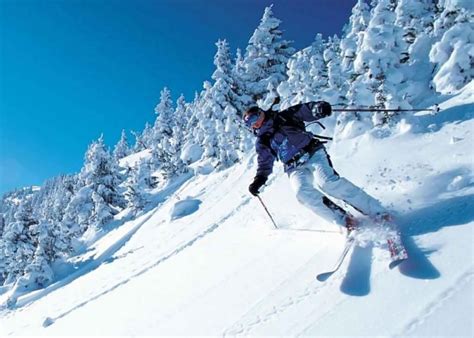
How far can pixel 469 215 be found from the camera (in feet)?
17.2

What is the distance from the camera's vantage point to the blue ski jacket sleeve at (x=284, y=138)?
642 centimetres

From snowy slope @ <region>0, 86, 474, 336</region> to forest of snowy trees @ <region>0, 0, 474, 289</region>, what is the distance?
9.92 ft

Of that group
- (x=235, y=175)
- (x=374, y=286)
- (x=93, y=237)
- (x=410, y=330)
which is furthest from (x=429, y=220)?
(x=93, y=237)

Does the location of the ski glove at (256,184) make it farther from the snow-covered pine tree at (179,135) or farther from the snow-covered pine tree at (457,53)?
the snow-covered pine tree at (179,135)

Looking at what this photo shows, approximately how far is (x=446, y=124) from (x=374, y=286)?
20.3ft

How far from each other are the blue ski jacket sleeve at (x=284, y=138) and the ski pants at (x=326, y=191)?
328 millimetres

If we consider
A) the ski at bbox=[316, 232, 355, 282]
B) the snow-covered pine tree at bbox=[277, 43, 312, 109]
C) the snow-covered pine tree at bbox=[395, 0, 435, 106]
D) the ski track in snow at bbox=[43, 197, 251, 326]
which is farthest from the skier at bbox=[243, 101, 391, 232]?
the snow-covered pine tree at bbox=[277, 43, 312, 109]

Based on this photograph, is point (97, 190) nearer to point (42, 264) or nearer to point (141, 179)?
point (141, 179)

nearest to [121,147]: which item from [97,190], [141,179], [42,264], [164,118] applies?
[164,118]

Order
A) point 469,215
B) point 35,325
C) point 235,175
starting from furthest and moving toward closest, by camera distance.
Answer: point 235,175 → point 35,325 → point 469,215

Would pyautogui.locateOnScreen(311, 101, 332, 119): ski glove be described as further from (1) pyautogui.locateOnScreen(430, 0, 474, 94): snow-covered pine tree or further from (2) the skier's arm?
(1) pyautogui.locateOnScreen(430, 0, 474, 94): snow-covered pine tree

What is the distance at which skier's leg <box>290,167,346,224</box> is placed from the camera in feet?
20.0

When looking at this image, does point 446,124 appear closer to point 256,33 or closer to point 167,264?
point 167,264

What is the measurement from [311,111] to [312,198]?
1.48 metres
